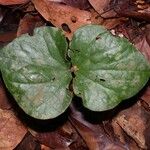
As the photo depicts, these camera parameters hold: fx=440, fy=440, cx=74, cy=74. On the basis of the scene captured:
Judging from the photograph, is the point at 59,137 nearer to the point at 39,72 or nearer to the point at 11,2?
the point at 39,72

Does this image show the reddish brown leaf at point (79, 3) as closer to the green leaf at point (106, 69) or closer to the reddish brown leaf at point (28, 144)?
the green leaf at point (106, 69)

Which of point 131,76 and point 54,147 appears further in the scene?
point 54,147

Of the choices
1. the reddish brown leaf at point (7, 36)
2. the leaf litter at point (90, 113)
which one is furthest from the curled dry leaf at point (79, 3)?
the reddish brown leaf at point (7, 36)

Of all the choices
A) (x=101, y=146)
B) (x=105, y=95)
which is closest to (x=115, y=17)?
(x=105, y=95)

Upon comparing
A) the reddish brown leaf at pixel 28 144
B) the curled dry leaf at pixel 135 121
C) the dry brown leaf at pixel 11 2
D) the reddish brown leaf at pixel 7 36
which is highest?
the dry brown leaf at pixel 11 2

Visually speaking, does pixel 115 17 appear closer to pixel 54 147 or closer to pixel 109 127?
pixel 109 127

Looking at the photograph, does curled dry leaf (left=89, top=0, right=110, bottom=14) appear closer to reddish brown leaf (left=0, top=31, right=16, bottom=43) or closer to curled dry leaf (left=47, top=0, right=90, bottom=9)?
curled dry leaf (left=47, top=0, right=90, bottom=9)

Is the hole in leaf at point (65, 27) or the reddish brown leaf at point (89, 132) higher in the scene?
the hole in leaf at point (65, 27)
